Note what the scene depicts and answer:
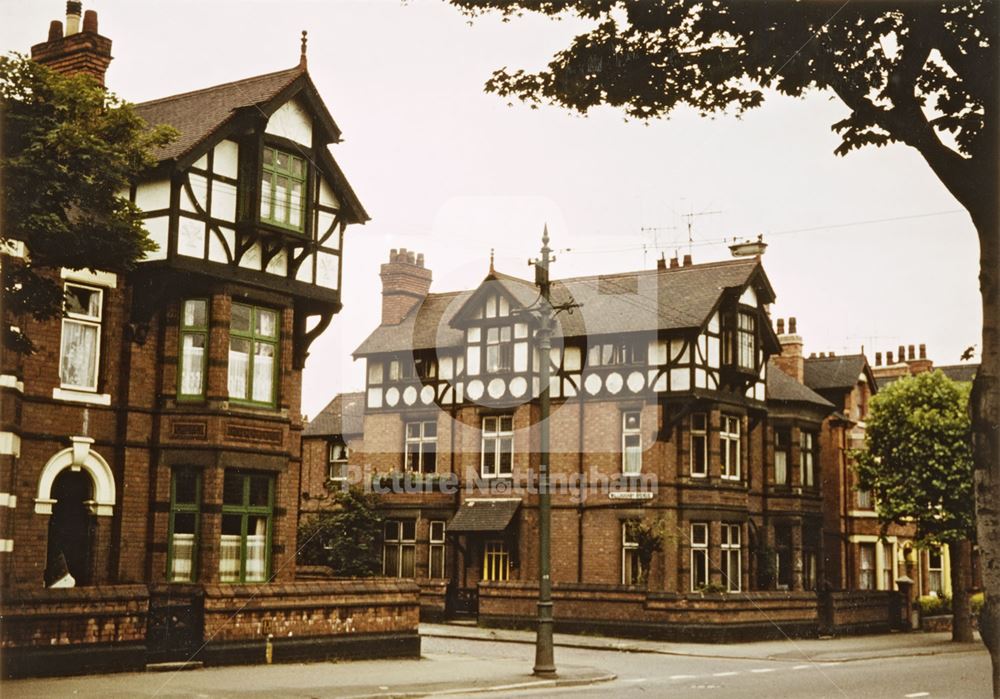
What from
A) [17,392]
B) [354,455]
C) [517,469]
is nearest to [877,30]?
[17,392]

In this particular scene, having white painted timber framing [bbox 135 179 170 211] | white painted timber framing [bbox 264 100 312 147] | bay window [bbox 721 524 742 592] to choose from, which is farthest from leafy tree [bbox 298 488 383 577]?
white painted timber framing [bbox 135 179 170 211]

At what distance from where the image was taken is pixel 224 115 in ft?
78.0

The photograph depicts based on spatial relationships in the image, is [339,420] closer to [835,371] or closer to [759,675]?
[835,371]

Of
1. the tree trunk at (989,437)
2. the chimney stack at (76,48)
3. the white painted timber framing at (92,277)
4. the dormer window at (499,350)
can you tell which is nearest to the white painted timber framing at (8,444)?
the white painted timber framing at (92,277)

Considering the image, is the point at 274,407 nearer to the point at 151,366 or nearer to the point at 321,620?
the point at 151,366

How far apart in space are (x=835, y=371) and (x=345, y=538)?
2205 centimetres

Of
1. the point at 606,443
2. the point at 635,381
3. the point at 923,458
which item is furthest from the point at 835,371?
the point at 606,443

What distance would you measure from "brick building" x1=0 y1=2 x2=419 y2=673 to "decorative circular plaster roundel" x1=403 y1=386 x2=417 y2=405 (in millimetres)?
18111

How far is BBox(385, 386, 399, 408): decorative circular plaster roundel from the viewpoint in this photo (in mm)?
44469

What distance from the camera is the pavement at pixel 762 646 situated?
2844 cm

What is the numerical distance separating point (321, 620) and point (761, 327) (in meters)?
23.3

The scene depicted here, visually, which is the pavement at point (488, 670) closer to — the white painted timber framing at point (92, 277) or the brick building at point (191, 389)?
the brick building at point (191, 389)

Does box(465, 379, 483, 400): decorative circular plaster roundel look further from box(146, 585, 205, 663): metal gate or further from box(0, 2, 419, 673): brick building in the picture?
box(146, 585, 205, 663): metal gate

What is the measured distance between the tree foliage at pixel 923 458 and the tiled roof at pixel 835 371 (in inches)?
391
